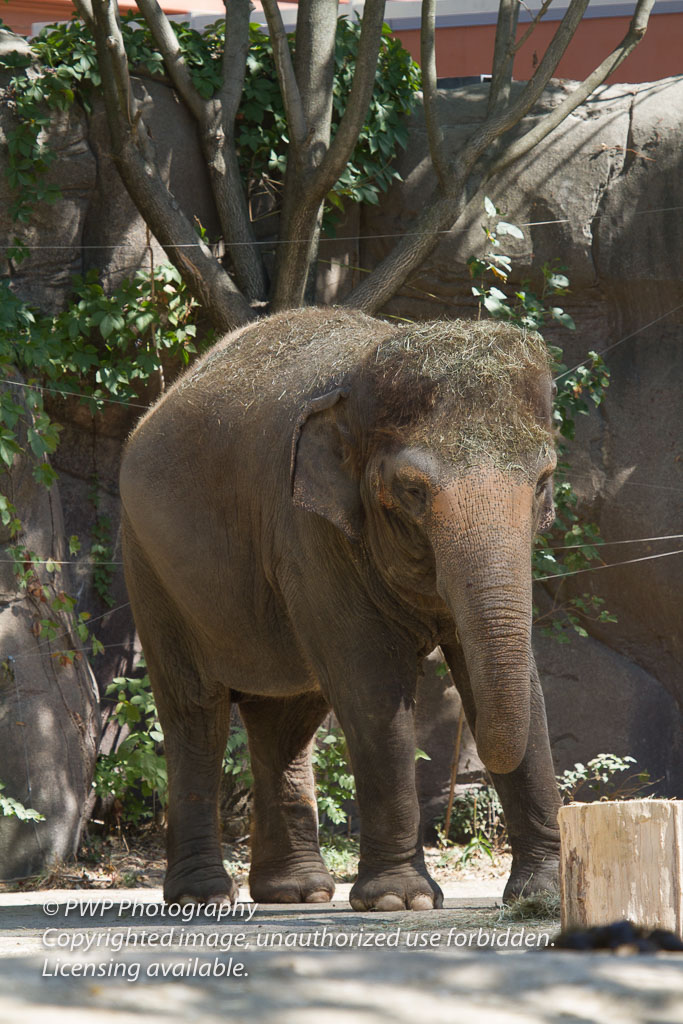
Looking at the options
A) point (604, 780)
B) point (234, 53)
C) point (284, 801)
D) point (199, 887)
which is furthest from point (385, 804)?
point (234, 53)

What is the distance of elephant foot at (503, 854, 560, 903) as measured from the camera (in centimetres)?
454

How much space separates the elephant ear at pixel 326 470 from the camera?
4.70m

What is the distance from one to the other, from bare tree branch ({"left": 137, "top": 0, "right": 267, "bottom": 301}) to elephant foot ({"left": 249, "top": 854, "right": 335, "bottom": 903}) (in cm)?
370

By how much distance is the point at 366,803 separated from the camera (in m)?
4.51

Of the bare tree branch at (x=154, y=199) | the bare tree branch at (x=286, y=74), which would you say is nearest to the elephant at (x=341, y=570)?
the bare tree branch at (x=154, y=199)

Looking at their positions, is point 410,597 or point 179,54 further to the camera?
point 179,54

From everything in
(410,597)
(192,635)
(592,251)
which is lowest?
(192,635)

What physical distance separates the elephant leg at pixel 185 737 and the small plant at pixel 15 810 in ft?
5.22

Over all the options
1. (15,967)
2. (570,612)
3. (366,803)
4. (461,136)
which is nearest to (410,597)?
(366,803)

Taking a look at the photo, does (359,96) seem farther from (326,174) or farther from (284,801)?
(284,801)

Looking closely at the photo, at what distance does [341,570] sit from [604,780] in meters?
3.86

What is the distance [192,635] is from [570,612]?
3.73 metres

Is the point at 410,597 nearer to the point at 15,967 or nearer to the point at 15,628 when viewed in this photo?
the point at 15,967

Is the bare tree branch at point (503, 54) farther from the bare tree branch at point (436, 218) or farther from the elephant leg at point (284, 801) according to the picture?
the elephant leg at point (284, 801)
